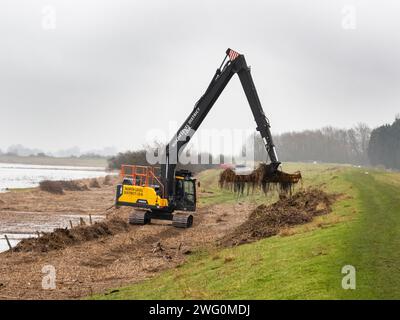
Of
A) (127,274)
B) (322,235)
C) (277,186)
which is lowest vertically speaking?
(127,274)

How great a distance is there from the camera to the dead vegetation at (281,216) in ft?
91.5

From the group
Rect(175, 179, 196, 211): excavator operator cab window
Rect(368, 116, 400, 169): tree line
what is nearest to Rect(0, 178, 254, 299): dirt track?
Rect(175, 179, 196, 211): excavator operator cab window

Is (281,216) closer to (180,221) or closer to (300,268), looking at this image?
(180,221)

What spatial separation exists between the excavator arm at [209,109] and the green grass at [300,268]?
684 cm

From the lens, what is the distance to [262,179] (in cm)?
3078

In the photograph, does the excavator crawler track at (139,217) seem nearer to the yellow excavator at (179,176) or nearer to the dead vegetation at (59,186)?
the yellow excavator at (179,176)

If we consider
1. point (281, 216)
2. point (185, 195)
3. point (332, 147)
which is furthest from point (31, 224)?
point (332, 147)

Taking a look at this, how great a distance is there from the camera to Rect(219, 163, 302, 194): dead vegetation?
101ft

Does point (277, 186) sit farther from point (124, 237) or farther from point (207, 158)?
point (207, 158)

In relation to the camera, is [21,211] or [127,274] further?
[21,211]
